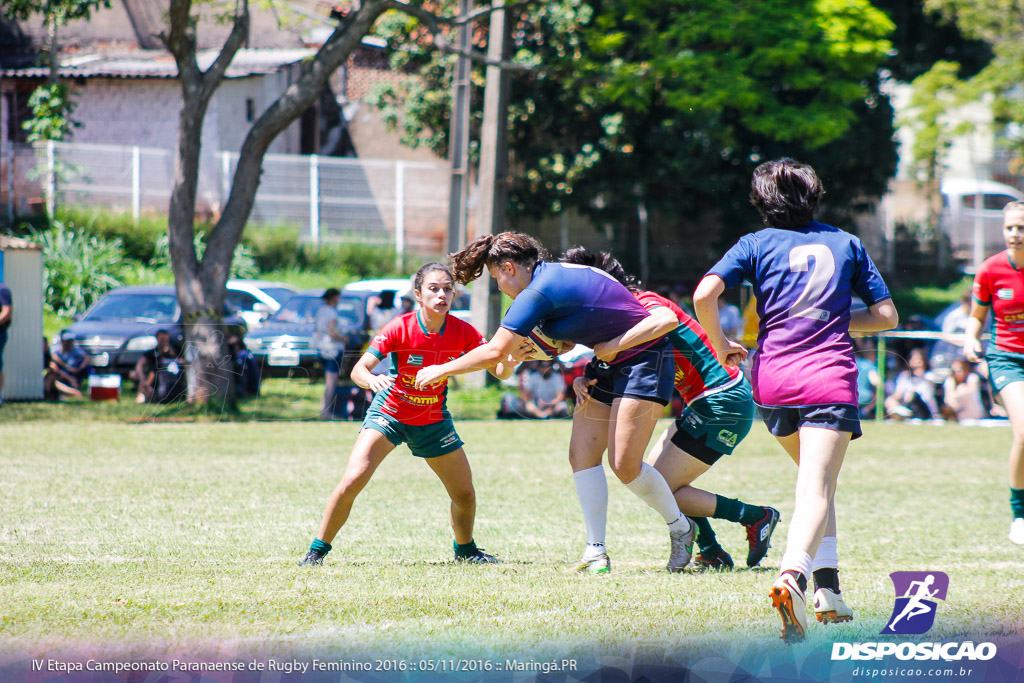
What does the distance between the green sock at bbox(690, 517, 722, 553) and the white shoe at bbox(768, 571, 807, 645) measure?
1966 millimetres

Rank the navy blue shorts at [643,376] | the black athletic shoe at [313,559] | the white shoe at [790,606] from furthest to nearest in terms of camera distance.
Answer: the black athletic shoe at [313,559] < the navy blue shorts at [643,376] < the white shoe at [790,606]

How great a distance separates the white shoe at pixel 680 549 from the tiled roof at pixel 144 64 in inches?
843

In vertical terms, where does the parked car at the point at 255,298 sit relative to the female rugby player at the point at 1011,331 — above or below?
below

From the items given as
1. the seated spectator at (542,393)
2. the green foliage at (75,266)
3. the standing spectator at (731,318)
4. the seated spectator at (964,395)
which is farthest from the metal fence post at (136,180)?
the seated spectator at (964,395)

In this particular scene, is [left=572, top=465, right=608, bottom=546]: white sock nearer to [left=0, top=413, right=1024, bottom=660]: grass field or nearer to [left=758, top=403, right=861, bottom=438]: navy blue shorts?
[left=0, top=413, right=1024, bottom=660]: grass field

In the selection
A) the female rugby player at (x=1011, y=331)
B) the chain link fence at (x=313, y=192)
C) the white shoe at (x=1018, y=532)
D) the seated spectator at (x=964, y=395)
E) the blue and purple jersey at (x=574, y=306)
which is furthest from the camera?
the chain link fence at (x=313, y=192)

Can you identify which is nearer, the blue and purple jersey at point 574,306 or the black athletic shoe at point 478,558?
the blue and purple jersey at point 574,306

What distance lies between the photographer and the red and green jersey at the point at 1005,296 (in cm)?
630

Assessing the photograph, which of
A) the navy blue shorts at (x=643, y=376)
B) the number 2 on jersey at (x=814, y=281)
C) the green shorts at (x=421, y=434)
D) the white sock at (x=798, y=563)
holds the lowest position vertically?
the white sock at (x=798, y=563)

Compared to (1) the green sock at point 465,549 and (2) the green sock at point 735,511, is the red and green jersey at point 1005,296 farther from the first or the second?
(1) the green sock at point 465,549

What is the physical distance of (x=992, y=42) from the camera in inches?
1075

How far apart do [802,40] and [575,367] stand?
12.4 meters

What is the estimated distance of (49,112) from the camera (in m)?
23.1

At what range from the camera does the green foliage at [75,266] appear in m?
21.0
